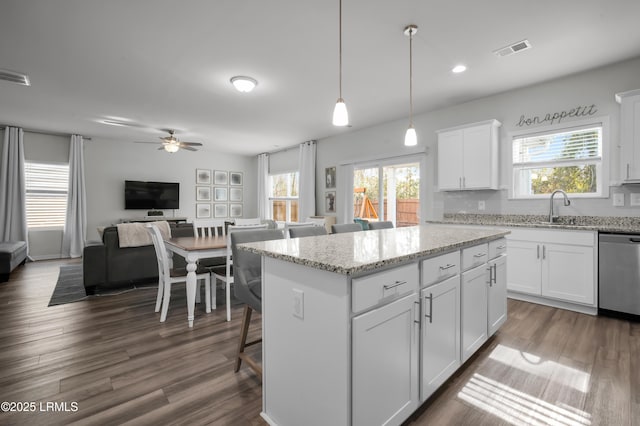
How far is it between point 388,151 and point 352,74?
6.95 feet

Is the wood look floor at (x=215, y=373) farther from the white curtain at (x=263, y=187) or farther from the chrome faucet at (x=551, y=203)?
the white curtain at (x=263, y=187)

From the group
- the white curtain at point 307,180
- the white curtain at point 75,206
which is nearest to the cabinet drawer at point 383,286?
the white curtain at point 307,180

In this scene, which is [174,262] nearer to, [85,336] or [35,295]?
[35,295]

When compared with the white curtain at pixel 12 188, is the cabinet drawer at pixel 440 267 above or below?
below

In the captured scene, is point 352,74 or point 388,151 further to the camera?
point 388,151

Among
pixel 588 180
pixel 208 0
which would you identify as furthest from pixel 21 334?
pixel 588 180

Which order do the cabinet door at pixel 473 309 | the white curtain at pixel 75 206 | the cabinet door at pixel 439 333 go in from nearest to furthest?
the cabinet door at pixel 439 333 → the cabinet door at pixel 473 309 → the white curtain at pixel 75 206

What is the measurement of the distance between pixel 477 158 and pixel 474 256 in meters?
2.43

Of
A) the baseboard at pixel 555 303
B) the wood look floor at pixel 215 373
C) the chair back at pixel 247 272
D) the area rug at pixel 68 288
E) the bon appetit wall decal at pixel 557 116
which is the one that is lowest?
the wood look floor at pixel 215 373

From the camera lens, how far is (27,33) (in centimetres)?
262

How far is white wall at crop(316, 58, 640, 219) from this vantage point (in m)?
3.21

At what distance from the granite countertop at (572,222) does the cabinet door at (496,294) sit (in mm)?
1205

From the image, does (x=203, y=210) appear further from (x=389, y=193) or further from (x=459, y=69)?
(x=459, y=69)

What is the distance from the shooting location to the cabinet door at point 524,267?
130 inches
